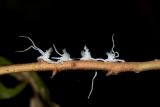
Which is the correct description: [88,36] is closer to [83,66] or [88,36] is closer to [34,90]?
[34,90]

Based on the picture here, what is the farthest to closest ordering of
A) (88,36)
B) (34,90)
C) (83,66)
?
(88,36) → (34,90) → (83,66)

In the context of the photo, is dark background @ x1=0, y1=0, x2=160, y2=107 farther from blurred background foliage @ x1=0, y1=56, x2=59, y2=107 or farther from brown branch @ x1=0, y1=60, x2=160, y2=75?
brown branch @ x1=0, y1=60, x2=160, y2=75

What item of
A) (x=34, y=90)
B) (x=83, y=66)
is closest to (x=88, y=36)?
(x=34, y=90)

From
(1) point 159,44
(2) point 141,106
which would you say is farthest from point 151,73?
(1) point 159,44

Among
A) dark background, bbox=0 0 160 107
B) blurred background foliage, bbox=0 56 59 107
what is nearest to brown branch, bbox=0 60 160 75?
blurred background foliage, bbox=0 56 59 107

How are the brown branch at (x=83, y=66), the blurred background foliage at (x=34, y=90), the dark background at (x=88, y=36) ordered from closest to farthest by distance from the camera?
the brown branch at (x=83, y=66) < the blurred background foliage at (x=34, y=90) < the dark background at (x=88, y=36)

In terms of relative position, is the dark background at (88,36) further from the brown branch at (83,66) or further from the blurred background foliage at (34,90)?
the brown branch at (83,66)

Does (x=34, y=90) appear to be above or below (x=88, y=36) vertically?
below

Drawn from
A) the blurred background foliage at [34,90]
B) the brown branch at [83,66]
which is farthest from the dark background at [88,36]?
the brown branch at [83,66]
